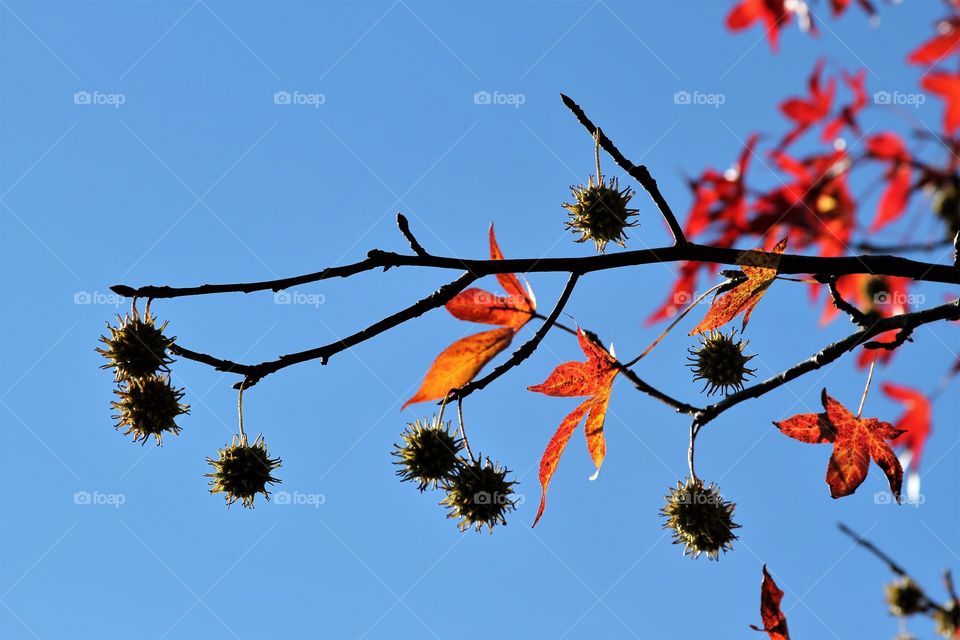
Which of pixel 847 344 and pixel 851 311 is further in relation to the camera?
pixel 851 311

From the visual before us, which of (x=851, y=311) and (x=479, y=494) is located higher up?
(x=851, y=311)

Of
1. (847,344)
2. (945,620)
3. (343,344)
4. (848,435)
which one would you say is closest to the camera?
(343,344)

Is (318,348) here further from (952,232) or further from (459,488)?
(952,232)

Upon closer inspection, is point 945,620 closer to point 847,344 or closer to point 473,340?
point 847,344

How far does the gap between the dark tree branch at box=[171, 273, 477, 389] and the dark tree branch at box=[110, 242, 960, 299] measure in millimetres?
62

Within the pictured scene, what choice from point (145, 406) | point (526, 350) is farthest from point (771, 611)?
point (145, 406)

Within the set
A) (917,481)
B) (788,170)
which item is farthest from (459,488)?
(788,170)

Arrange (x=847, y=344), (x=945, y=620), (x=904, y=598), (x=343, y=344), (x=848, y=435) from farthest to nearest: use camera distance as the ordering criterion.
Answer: (x=904, y=598) < (x=945, y=620) < (x=848, y=435) < (x=847, y=344) < (x=343, y=344)

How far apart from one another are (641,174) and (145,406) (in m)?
1.55

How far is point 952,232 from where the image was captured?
3.51 meters

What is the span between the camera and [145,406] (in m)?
2.32

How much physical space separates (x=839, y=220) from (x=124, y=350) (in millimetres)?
2806

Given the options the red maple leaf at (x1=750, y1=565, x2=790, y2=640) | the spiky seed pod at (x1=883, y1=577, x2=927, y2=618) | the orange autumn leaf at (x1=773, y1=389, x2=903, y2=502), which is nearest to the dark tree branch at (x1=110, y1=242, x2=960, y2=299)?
the orange autumn leaf at (x1=773, y1=389, x2=903, y2=502)

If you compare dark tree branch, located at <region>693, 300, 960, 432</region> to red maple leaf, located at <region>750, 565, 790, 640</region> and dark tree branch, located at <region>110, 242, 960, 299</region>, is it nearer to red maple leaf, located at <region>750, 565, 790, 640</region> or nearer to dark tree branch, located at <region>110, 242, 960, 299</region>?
dark tree branch, located at <region>110, 242, 960, 299</region>
